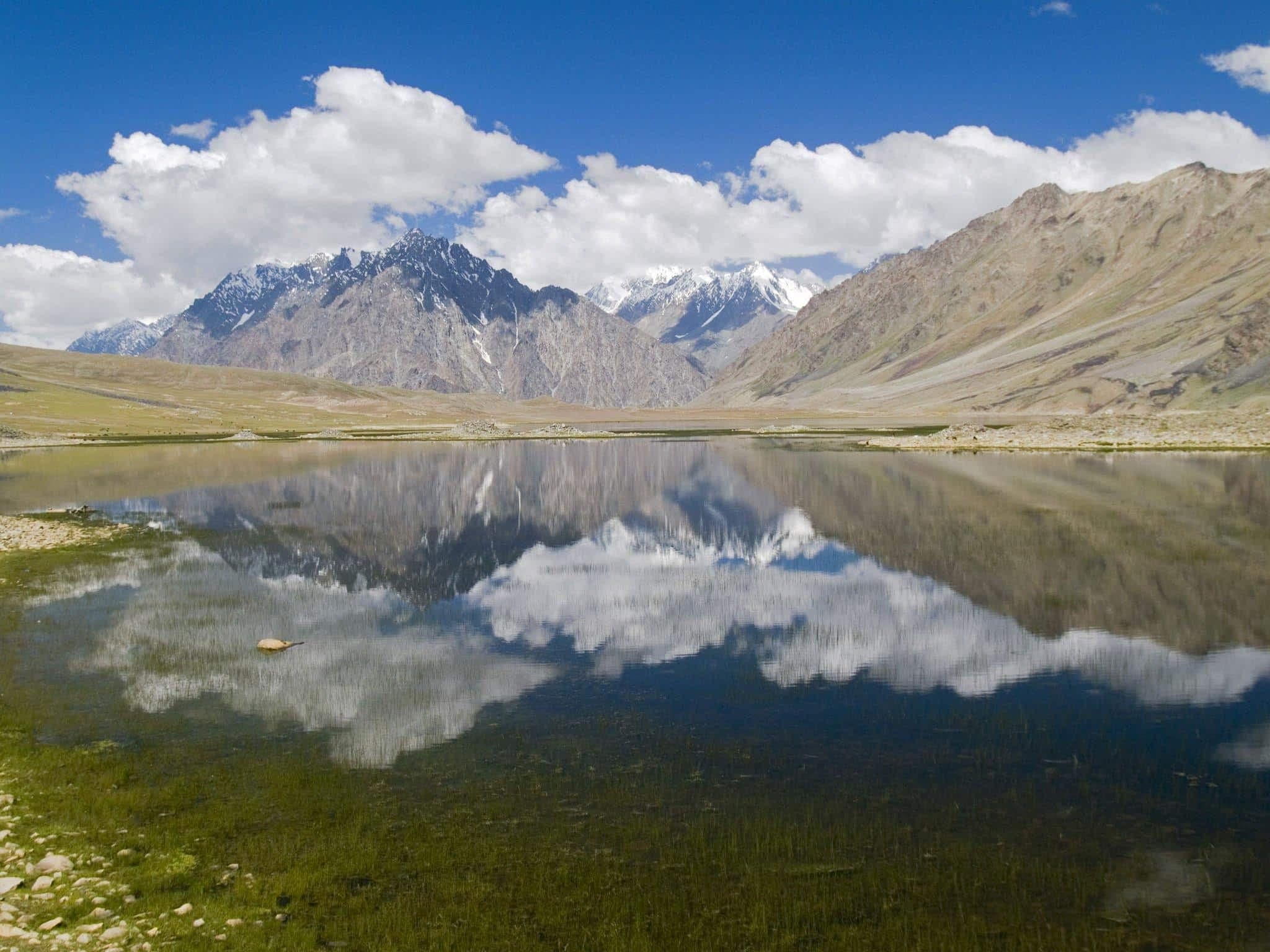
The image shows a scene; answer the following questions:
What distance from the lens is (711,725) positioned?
2256 centimetres

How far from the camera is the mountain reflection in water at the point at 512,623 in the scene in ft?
Answer: 82.2

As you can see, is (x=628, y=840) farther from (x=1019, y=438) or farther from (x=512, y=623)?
(x=1019, y=438)

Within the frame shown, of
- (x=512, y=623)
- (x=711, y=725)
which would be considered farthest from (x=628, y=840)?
(x=512, y=623)

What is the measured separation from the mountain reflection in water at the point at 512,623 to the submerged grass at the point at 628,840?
2.62m

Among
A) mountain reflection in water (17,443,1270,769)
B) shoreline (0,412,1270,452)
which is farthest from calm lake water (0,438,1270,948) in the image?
shoreline (0,412,1270,452)

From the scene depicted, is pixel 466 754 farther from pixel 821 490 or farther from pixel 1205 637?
pixel 821 490

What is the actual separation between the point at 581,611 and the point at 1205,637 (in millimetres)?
22241

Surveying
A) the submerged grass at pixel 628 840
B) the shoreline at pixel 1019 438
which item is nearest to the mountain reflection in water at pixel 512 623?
the submerged grass at pixel 628 840

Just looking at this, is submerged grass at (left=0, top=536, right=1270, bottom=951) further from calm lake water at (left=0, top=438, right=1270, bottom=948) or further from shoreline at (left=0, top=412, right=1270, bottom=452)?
shoreline at (left=0, top=412, right=1270, bottom=452)

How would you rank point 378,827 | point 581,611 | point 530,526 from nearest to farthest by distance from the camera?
point 378,827 < point 581,611 < point 530,526

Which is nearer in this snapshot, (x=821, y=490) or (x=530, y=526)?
(x=530, y=526)

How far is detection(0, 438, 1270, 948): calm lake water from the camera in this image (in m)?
14.3

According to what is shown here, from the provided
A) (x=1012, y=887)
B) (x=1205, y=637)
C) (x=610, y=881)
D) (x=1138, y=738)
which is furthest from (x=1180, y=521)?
(x=610, y=881)

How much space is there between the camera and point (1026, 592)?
121ft
